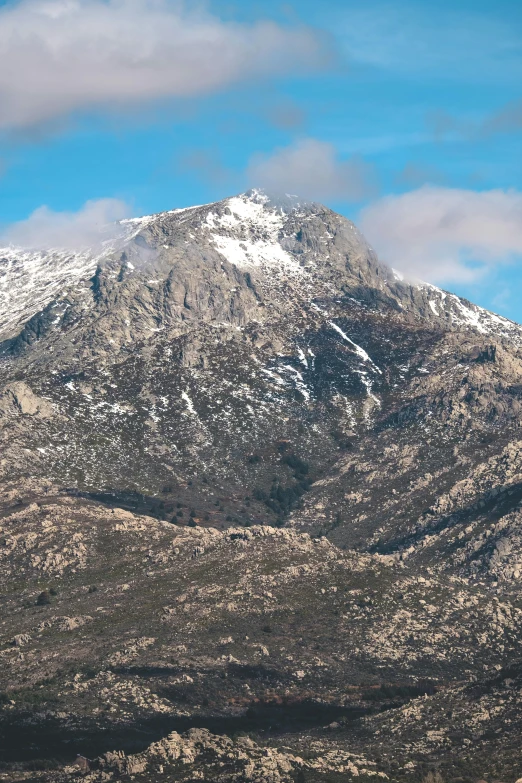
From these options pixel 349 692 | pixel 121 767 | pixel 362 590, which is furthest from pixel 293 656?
pixel 121 767

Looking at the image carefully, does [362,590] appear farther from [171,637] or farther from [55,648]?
[55,648]

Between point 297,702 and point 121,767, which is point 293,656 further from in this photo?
point 121,767

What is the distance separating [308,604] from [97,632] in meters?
32.1

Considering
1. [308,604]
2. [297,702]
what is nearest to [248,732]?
[297,702]

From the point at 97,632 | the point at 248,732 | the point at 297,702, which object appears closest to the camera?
the point at 248,732

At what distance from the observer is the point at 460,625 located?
594 ft

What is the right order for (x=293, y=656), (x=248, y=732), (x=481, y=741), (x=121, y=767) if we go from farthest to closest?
(x=293, y=656)
(x=248, y=732)
(x=481, y=741)
(x=121, y=767)

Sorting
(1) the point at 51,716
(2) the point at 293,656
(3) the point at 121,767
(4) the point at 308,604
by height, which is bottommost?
(3) the point at 121,767

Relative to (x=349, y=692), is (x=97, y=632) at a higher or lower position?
higher

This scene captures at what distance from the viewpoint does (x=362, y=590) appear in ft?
635

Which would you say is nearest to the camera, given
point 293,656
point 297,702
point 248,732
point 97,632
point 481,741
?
point 481,741

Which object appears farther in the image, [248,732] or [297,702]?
[297,702]

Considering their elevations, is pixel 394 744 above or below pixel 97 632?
below

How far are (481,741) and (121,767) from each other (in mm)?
39259
